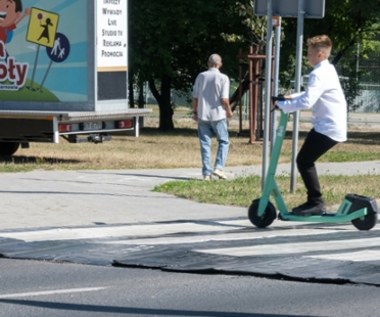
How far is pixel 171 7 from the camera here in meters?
35.1

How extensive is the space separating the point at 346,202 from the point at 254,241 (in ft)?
3.76

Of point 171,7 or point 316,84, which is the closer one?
point 316,84

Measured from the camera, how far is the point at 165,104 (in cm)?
3866

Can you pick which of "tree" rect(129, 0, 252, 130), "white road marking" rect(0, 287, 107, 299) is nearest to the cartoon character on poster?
"white road marking" rect(0, 287, 107, 299)

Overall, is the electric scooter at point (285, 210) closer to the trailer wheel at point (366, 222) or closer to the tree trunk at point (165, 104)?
the trailer wheel at point (366, 222)

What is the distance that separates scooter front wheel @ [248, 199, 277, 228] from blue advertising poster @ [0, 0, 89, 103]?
871 cm

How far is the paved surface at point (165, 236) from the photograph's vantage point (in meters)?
9.62

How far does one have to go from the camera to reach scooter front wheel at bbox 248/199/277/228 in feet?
39.1

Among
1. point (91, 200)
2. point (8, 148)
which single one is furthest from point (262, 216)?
point (8, 148)

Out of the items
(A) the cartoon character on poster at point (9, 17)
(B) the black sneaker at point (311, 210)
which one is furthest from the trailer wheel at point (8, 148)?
(B) the black sneaker at point (311, 210)

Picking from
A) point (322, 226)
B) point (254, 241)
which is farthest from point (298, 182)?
point (254, 241)

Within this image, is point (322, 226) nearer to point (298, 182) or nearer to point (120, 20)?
point (298, 182)

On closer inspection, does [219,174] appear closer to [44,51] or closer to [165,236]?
[44,51]

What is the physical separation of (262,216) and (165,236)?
3.57 ft
